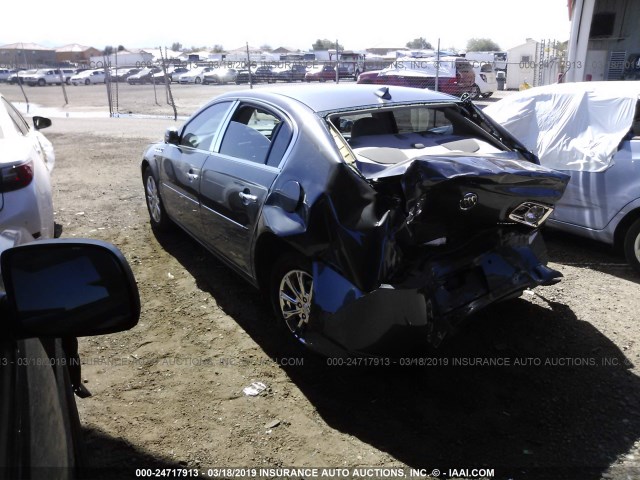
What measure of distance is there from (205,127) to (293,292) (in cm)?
208

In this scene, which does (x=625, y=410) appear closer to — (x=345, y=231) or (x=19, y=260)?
(x=345, y=231)

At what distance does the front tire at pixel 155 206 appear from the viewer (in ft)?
19.2

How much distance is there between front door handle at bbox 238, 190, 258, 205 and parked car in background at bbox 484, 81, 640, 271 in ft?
10.4

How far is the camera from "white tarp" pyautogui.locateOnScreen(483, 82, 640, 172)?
500 centimetres

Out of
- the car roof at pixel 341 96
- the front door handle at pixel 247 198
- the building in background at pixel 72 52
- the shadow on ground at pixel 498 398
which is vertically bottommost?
the shadow on ground at pixel 498 398

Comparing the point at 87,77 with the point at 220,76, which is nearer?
the point at 220,76

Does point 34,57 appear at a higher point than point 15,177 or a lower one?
higher

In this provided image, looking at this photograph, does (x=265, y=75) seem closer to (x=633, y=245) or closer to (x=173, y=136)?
(x=173, y=136)

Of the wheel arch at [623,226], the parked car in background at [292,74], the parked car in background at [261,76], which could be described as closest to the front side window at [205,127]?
the wheel arch at [623,226]

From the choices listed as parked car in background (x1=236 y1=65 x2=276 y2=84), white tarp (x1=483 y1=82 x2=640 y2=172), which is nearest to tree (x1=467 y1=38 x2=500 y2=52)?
parked car in background (x1=236 y1=65 x2=276 y2=84)

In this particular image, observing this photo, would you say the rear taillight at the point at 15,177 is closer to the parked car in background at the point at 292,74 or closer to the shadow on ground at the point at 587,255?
the shadow on ground at the point at 587,255

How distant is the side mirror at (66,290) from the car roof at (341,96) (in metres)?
2.42

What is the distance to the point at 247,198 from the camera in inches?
150

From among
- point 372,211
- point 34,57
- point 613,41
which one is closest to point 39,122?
point 372,211
